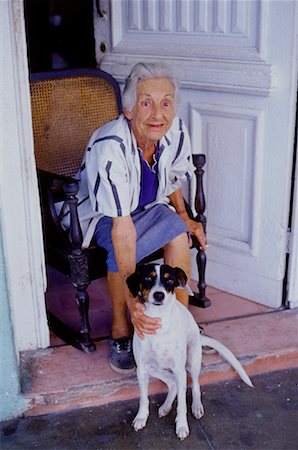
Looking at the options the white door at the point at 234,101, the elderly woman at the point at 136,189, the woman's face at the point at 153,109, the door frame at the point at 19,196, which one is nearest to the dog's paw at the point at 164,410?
the elderly woman at the point at 136,189

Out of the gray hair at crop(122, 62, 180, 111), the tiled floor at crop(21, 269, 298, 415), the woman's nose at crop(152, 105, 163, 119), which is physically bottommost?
the tiled floor at crop(21, 269, 298, 415)

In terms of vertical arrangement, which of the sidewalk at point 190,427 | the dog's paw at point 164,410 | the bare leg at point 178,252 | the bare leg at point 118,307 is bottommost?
the sidewalk at point 190,427

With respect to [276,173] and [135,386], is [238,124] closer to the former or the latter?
[276,173]

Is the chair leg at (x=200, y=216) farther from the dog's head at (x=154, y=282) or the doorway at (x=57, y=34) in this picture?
the doorway at (x=57, y=34)

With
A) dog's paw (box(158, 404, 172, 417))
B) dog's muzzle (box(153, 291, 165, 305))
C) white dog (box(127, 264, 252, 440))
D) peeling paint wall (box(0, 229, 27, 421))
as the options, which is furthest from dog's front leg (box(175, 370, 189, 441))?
peeling paint wall (box(0, 229, 27, 421))

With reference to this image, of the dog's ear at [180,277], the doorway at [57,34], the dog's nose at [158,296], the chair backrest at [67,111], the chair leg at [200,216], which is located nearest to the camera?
the dog's nose at [158,296]

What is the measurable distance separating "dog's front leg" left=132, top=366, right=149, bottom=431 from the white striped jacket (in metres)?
0.61

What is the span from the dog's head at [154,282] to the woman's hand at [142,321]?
0.06m

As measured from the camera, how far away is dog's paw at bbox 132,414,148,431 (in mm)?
2447

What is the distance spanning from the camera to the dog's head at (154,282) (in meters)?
2.23

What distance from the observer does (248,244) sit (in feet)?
10.2

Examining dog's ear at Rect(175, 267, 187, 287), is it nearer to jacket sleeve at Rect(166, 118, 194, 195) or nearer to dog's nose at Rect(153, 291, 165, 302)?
dog's nose at Rect(153, 291, 165, 302)

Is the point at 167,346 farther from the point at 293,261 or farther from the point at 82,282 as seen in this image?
the point at 293,261

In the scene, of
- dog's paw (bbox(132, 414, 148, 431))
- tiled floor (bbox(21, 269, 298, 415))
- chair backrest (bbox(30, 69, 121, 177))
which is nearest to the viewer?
dog's paw (bbox(132, 414, 148, 431))
